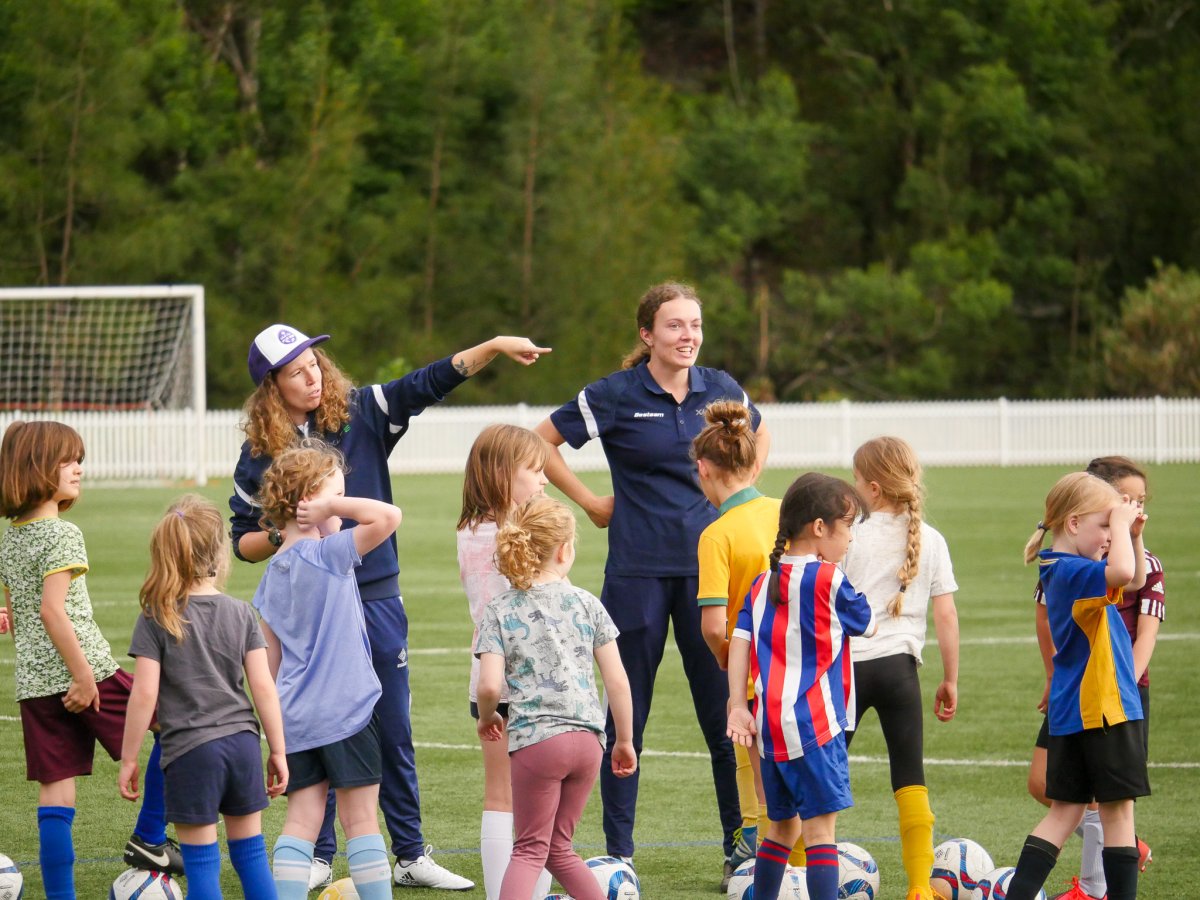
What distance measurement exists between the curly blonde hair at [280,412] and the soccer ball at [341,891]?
138cm

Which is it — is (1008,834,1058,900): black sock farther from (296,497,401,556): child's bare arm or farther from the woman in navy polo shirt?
(296,497,401,556): child's bare arm

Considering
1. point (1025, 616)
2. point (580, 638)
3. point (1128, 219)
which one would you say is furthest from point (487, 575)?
point (1128, 219)

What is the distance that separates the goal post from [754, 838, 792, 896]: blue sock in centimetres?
A: 2241

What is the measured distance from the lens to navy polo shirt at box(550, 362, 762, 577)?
5758 millimetres

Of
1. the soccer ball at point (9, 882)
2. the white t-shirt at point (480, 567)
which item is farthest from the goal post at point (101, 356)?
the white t-shirt at point (480, 567)

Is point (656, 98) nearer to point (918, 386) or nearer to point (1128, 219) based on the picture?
point (918, 386)

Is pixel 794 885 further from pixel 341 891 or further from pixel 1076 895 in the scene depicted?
pixel 341 891

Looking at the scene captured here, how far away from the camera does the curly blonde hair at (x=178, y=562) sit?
4.53 m

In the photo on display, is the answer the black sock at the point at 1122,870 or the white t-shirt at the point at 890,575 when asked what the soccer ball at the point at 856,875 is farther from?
the black sock at the point at 1122,870

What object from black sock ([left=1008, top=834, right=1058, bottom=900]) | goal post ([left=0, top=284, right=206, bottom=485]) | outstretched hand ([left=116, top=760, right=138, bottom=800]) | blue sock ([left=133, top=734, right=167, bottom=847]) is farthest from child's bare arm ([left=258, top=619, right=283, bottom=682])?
goal post ([left=0, top=284, right=206, bottom=485])

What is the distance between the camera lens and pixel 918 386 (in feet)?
141

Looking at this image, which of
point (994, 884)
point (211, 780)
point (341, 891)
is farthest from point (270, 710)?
point (994, 884)

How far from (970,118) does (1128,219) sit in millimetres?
5263

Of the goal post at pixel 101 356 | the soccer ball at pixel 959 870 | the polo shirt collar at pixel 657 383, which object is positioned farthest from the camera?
the goal post at pixel 101 356
